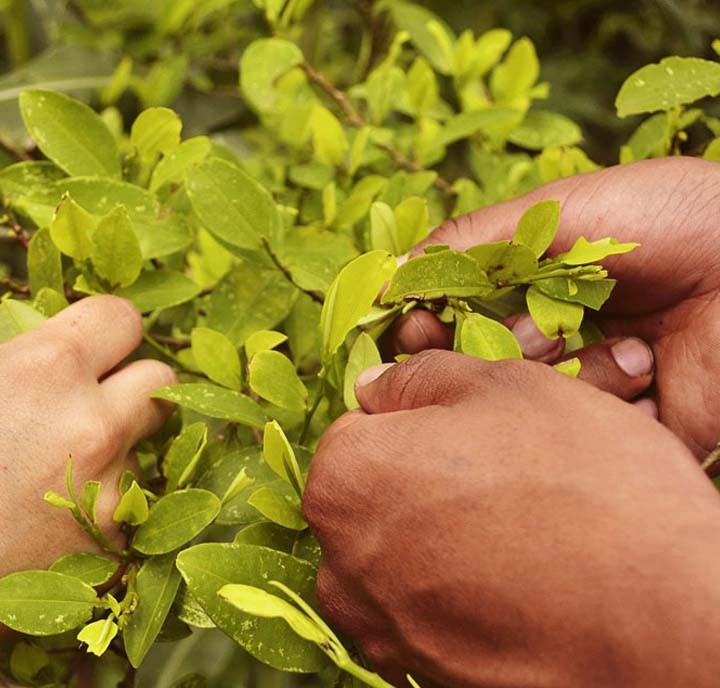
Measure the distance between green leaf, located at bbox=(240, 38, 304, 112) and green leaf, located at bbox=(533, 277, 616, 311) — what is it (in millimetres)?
397

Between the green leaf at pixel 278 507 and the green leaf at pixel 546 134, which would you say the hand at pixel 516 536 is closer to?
the green leaf at pixel 278 507

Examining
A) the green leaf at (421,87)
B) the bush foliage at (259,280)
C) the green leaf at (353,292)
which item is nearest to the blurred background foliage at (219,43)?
the bush foliage at (259,280)

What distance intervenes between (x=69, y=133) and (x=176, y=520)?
1.13 feet

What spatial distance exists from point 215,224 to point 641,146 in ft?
1.46

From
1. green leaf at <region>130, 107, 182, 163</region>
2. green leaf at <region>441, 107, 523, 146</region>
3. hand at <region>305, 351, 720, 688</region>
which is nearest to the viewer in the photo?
hand at <region>305, 351, 720, 688</region>

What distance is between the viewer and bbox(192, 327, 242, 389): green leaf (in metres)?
0.64

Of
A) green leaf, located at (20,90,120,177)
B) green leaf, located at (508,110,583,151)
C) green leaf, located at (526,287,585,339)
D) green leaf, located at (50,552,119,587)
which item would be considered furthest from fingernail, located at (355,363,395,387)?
green leaf, located at (508,110,583,151)

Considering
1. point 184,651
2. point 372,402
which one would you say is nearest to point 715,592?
point 372,402

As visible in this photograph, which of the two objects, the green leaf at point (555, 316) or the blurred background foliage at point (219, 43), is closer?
the green leaf at point (555, 316)

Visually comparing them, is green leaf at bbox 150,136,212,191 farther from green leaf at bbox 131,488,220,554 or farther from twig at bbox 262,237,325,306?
green leaf at bbox 131,488,220,554

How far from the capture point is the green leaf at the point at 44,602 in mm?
527

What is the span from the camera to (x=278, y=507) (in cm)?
55

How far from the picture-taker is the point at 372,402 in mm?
550

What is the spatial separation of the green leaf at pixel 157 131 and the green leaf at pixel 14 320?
0.17 metres
